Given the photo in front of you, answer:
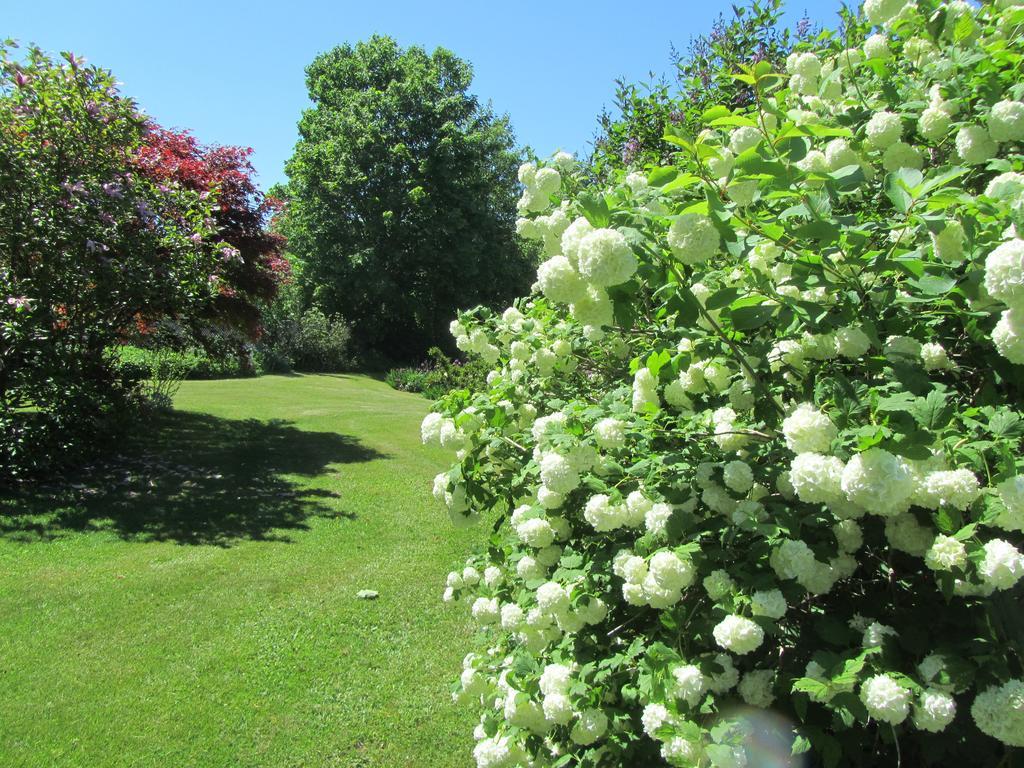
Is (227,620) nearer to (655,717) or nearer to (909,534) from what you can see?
(655,717)

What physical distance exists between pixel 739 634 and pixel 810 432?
19.3 inches

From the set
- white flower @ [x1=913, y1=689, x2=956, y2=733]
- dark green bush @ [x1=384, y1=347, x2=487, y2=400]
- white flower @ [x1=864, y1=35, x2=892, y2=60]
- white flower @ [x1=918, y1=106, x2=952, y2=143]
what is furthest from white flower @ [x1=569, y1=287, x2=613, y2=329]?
dark green bush @ [x1=384, y1=347, x2=487, y2=400]

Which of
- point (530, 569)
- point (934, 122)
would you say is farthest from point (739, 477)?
point (934, 122)

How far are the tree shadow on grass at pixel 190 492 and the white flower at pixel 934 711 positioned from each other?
19.7 ft

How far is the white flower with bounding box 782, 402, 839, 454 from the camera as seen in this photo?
1.48 m

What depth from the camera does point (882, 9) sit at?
2387 mm

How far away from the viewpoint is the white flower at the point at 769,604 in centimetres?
153

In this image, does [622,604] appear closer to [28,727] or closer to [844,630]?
[844,630]

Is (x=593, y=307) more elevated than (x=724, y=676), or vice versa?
(x=593, y=307)

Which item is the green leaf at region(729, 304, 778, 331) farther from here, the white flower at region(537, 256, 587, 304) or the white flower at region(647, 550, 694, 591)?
the white flower at region(647, 550, 694, 591)

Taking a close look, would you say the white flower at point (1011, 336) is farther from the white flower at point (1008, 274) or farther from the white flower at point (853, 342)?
the white flower at point (853, 342)

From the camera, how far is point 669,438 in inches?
87.1

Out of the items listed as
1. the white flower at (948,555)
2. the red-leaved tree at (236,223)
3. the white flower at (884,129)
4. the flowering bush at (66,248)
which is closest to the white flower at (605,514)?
the white flower at (948,555)

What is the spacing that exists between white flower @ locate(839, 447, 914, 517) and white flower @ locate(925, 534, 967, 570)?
119 millimetres
